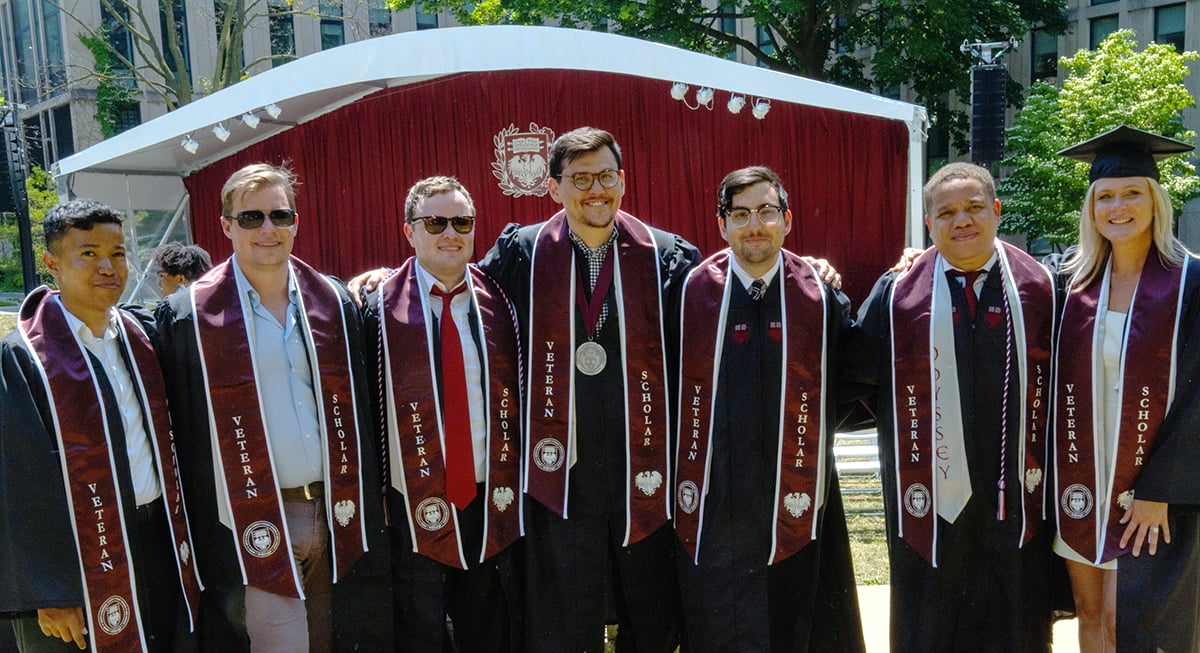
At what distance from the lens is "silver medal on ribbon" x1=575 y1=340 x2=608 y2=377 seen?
286 centimetres

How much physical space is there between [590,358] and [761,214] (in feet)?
2.27

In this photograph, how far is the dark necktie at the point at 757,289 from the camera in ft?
9.39

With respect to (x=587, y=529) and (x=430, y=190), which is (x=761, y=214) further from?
Answer: (x=587, y=529)

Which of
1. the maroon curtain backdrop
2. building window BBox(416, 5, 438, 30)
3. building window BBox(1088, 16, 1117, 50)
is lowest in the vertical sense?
the maroon curtain backdrop

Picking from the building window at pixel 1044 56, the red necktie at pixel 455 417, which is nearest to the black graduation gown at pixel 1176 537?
the red necktie at pixel 455 417

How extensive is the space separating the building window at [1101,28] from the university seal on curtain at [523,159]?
19.1 meters

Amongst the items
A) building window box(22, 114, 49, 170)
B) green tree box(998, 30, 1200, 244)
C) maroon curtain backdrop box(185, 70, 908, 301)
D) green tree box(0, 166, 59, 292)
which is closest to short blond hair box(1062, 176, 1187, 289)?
maroon curtain backdrop box(185, 70, 908, 301)

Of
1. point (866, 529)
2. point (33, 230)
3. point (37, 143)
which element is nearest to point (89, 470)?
point (866, 529)

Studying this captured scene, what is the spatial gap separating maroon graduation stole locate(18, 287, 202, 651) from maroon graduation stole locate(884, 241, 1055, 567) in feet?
7.24

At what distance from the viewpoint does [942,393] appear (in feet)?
9.12

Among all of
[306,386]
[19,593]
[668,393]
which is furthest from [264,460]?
[668,393]

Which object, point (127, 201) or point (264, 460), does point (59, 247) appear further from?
point (127, 201)

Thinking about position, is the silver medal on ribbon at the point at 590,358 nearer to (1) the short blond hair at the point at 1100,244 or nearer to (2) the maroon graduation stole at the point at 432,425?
(2) the maroon graduation stole at the point at 432,425

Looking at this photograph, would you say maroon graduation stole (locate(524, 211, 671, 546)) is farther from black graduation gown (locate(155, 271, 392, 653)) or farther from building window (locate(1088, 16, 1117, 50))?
building window (locate(1088, 16, 1117, 50))
